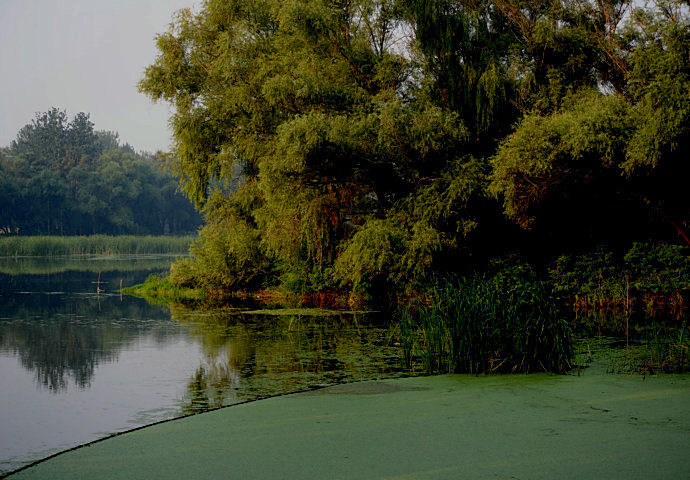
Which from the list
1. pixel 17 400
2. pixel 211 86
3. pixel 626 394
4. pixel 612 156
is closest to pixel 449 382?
pixel 626 394

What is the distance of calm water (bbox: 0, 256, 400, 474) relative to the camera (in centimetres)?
581

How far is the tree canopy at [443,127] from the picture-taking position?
13.2 metres

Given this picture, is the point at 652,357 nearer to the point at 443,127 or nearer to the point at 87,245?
the point at 443,127

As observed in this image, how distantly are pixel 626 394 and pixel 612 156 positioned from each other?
7.98m

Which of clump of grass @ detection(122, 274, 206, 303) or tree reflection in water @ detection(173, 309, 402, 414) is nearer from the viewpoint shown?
tree reflection in water @ detection(173, 309, 402, 414)

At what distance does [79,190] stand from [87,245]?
1646 centimetres

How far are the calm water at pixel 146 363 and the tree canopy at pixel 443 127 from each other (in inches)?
119

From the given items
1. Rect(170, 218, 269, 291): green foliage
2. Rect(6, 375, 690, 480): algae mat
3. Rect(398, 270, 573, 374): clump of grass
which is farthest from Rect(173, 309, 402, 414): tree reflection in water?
Rect(170, 218, 269, 291): green foliage

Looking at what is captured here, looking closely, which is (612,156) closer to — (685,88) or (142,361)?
(685,88)

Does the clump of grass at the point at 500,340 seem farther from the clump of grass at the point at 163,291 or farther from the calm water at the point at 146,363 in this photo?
the clump of grass at the point at 163,291

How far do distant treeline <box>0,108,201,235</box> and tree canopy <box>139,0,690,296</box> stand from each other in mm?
36609

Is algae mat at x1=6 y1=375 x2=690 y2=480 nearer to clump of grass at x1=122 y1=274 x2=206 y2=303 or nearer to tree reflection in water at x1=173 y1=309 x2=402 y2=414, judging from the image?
tree reflection in water at x1=173 y1=309 x2=402 y2=414

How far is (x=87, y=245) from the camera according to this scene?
46031 millimetres

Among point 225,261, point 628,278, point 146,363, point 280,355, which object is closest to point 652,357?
point 280,355
